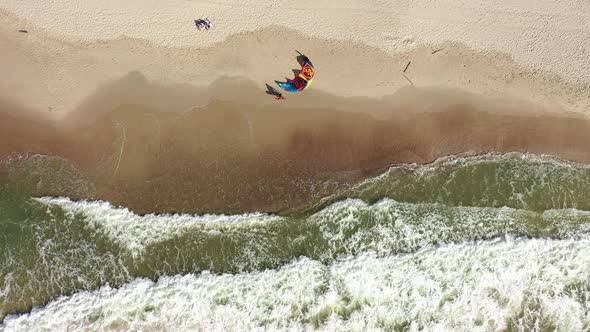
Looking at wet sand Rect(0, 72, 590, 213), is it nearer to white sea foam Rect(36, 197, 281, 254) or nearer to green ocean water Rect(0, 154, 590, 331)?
white sea foam Rect(36, 197, 281, 254)

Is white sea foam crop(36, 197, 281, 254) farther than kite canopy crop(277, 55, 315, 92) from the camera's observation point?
No

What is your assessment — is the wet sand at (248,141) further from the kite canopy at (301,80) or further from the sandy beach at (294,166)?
the kite canopy at (301,80)

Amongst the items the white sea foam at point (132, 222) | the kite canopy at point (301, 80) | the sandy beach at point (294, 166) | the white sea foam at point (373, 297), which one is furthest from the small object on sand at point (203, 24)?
the white sea foam at point (373, 297)

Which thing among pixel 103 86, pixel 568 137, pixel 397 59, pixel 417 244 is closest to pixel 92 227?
pixel 103 86

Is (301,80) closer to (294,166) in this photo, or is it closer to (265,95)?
(265,95)

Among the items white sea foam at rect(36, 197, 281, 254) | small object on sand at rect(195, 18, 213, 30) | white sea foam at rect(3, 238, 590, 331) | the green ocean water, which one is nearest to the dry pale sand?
small object on sand at rect(195, 18, 213, 30)

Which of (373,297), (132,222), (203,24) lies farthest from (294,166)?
(203,24)
